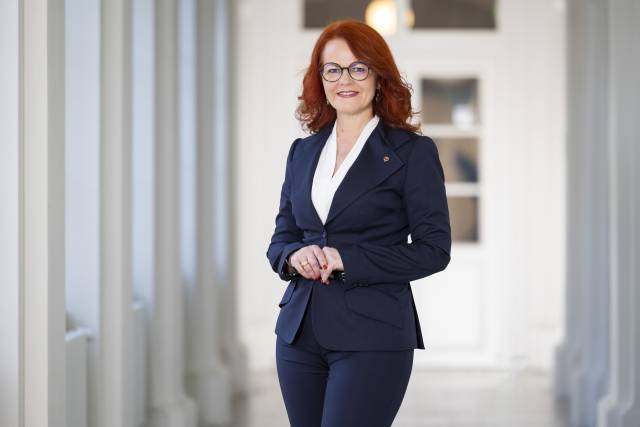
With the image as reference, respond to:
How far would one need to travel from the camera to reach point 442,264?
2393 mm

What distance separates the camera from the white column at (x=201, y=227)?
565 centimetres

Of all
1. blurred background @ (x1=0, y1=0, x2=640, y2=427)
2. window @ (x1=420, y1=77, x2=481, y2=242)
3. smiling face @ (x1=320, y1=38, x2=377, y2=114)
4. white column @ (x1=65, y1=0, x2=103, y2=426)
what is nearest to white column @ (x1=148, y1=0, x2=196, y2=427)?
blurred background @ (x1=0, y1=0, x2=640, y2=427)

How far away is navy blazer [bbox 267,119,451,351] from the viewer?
7.66 feet

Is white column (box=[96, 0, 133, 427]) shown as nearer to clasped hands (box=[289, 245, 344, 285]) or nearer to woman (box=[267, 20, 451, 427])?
woman (box=[267, 20, 451, 427])

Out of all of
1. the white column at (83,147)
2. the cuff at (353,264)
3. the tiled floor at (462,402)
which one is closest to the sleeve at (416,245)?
the cuff at (353,264)

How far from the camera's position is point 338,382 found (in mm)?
2328

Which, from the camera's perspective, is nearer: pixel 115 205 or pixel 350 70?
pixel 350 70

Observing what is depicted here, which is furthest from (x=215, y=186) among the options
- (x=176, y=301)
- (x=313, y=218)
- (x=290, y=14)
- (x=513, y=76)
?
(x=313, y=218)
